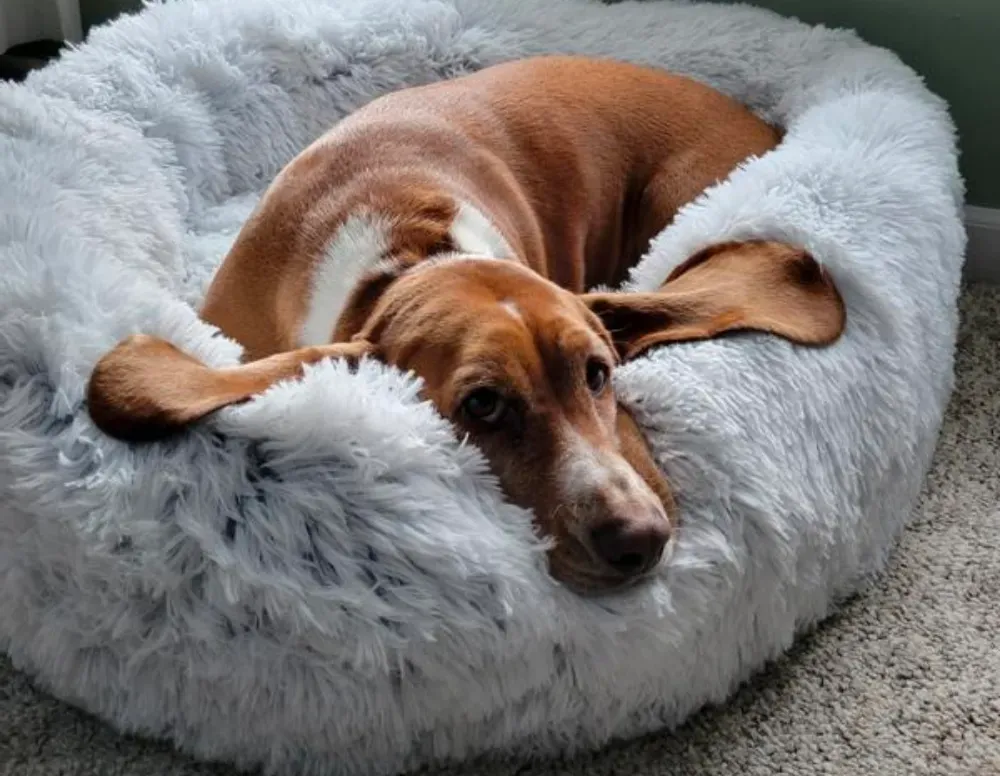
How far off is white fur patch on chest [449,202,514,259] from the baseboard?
1.04m

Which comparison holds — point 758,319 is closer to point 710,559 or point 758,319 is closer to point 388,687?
point 710,559

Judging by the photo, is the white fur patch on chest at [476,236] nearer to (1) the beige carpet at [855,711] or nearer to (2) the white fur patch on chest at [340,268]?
(2) the white fur patch on chest at [340,268]

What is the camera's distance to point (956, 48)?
225 centimetres

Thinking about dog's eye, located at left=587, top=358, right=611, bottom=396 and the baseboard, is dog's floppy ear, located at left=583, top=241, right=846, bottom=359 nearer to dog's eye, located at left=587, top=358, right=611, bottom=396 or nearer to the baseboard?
dog's eye, located at left=587, top=358, right=611, bottom=396

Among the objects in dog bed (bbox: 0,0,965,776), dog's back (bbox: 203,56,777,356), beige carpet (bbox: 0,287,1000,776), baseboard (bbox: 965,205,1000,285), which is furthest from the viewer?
baseboard (bbox: 965,205,1000,285)

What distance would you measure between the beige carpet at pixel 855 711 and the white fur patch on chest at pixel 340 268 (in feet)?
1.73

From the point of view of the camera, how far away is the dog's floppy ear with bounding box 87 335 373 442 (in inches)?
51.4

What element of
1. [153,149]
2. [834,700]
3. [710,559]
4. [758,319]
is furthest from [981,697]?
[153,149]

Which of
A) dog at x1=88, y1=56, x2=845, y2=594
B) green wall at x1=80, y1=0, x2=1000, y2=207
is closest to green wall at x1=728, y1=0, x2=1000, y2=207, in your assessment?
green wall at x1=80, y1=0, x2=1000, y2=207

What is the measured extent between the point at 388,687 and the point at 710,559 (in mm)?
358

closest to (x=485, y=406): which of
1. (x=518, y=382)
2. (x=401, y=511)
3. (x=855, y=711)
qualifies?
(x=518, y=382)

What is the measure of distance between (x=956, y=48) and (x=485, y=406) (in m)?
1.33

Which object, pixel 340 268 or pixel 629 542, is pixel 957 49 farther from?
pixel 629 542

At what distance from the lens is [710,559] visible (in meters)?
1.36
